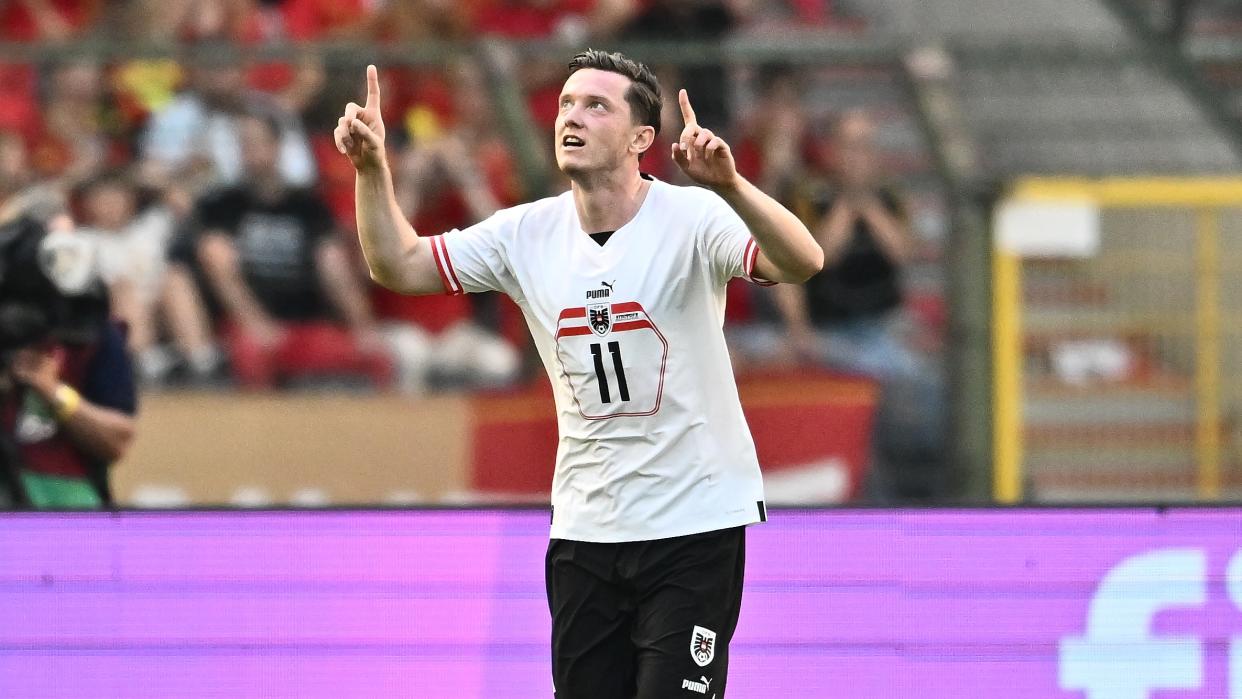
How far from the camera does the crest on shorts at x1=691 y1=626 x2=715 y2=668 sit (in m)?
4.41

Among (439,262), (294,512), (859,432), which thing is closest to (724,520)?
(439,262)

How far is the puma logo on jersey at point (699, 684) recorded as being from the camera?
4.39 metres

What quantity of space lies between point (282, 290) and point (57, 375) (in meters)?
3.10

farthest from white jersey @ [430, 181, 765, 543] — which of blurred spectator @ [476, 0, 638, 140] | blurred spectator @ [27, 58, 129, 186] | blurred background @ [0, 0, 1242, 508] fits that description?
blurred spectator @ [27, 58, 129, 186]

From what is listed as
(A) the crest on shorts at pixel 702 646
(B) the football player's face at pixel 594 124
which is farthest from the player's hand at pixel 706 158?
(A) the crest on shorts at pixel 702 646

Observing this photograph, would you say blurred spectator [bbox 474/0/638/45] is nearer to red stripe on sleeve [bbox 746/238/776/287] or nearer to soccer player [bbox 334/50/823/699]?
soccer player [bbox 334/50/823/699]

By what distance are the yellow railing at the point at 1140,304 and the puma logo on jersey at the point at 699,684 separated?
5140mm

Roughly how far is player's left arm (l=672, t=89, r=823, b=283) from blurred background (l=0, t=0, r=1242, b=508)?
5.08 m

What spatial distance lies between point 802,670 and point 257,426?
4.99 m

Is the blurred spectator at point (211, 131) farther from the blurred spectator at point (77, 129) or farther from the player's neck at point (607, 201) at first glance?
the player's neck at point (607, 201)

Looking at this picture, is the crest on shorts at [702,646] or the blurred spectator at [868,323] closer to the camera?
the crest on shorts at [702,646]

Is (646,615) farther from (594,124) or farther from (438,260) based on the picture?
(594,124)

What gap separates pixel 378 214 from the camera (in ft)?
15.0

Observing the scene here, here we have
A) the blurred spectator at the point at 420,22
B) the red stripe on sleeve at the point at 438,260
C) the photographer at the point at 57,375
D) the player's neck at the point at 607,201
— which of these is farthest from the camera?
the blurred spectator at the point at 420,22
